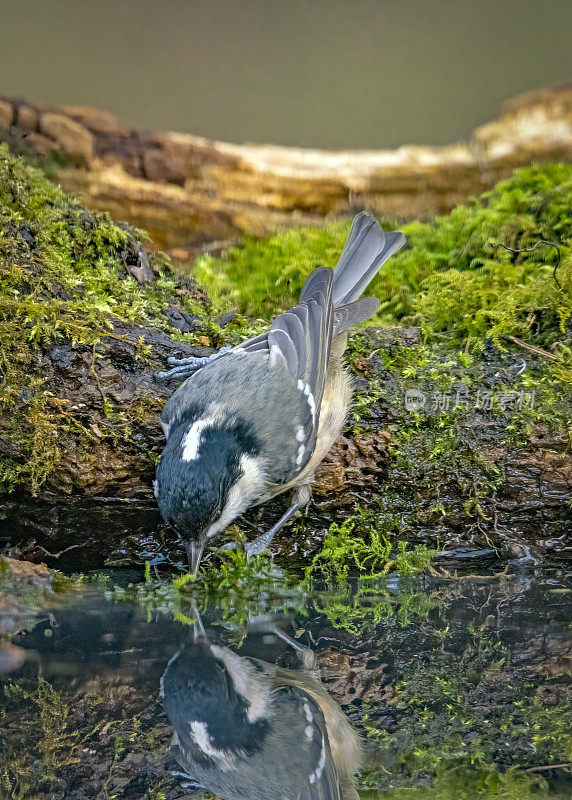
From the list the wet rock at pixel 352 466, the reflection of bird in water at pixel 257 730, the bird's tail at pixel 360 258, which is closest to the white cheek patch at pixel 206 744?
the reflection of bird in water at pixel 257 730

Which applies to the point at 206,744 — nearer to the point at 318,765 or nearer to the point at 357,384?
the point at 318,765

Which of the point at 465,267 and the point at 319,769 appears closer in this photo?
the point at 319,769

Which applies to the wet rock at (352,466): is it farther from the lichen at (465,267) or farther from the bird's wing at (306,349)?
the lichen at (465,267)

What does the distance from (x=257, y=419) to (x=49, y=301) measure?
3.00ft

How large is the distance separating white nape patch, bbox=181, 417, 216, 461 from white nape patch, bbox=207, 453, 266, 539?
6.0 inches

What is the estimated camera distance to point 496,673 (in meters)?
1.48

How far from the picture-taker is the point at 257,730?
4.21 ft

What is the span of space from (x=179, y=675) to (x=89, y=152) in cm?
329

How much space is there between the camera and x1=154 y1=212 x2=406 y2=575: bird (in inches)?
77.8

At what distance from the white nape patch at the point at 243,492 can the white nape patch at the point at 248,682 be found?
496 mm

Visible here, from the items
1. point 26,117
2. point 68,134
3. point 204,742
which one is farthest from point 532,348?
point 26,117

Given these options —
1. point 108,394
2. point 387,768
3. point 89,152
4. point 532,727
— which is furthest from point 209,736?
point 89,152

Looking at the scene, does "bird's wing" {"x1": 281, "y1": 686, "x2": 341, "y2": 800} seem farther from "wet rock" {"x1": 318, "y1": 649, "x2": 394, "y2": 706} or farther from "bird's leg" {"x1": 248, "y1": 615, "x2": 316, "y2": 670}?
"bird's leg" {"x1": 248, "y1": 615, "x2": 316, "y2": 670}

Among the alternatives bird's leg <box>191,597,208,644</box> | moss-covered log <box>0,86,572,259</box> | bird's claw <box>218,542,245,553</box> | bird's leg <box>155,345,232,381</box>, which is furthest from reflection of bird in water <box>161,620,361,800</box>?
moss-covered log <box>0,86,572,259</box>
